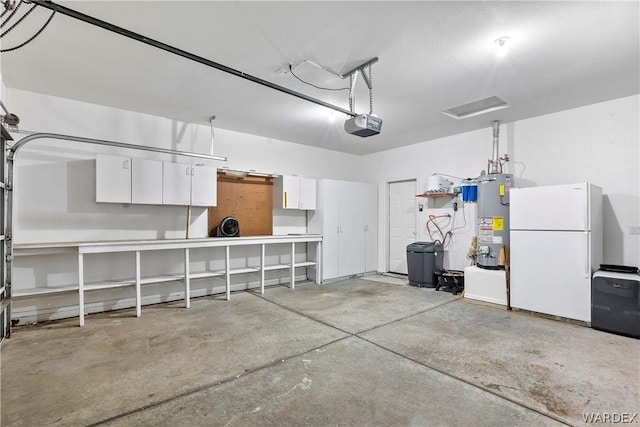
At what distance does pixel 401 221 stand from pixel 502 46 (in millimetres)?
4448

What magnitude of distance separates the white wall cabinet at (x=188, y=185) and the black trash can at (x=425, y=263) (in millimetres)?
3768

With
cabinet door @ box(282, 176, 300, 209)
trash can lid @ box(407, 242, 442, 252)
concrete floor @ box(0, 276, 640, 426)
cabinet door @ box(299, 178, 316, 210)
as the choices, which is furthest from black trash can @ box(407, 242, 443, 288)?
cabinet door @ box(282, 176, 300, 209)

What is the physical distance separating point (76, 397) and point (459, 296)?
16.4 ft

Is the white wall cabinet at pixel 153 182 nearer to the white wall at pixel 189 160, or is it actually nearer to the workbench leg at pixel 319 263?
the white wall at pixel 189 160

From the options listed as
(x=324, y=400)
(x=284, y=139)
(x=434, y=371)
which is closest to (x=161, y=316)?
(x=324, y=400)

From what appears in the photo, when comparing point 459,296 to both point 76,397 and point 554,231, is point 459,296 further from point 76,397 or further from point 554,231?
point 76,397

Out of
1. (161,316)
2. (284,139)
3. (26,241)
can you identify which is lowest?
(161,316)

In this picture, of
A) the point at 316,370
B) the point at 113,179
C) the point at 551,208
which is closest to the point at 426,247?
the point at 551,208

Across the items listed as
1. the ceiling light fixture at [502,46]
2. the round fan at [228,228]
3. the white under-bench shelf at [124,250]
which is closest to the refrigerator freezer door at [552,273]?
the ceiling light fixture at [502,46]

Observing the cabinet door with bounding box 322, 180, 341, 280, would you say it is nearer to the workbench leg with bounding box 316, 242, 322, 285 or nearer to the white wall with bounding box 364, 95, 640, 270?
the workbench leg with bounding box 316, 242, 322, 285

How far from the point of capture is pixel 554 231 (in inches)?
155

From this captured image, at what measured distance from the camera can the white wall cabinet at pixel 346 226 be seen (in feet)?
20.5

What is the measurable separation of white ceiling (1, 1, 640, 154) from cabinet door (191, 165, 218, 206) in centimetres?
87

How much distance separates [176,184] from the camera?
455 cm
